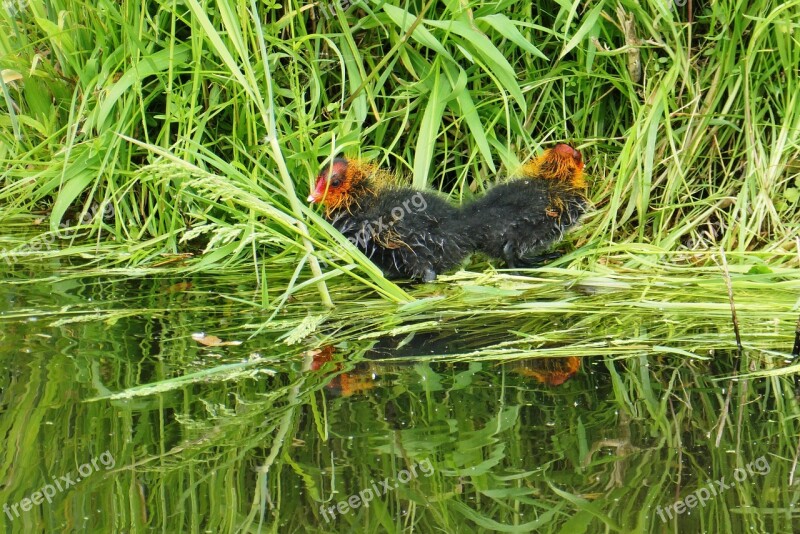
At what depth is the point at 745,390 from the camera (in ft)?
8.57

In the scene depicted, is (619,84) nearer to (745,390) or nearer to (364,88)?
(364,88)

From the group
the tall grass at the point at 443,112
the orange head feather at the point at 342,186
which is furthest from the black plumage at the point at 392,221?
the tall grass at the point at 443,112

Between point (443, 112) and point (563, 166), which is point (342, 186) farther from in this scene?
point (563, 166)

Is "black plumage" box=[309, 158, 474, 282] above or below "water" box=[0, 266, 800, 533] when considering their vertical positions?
above
